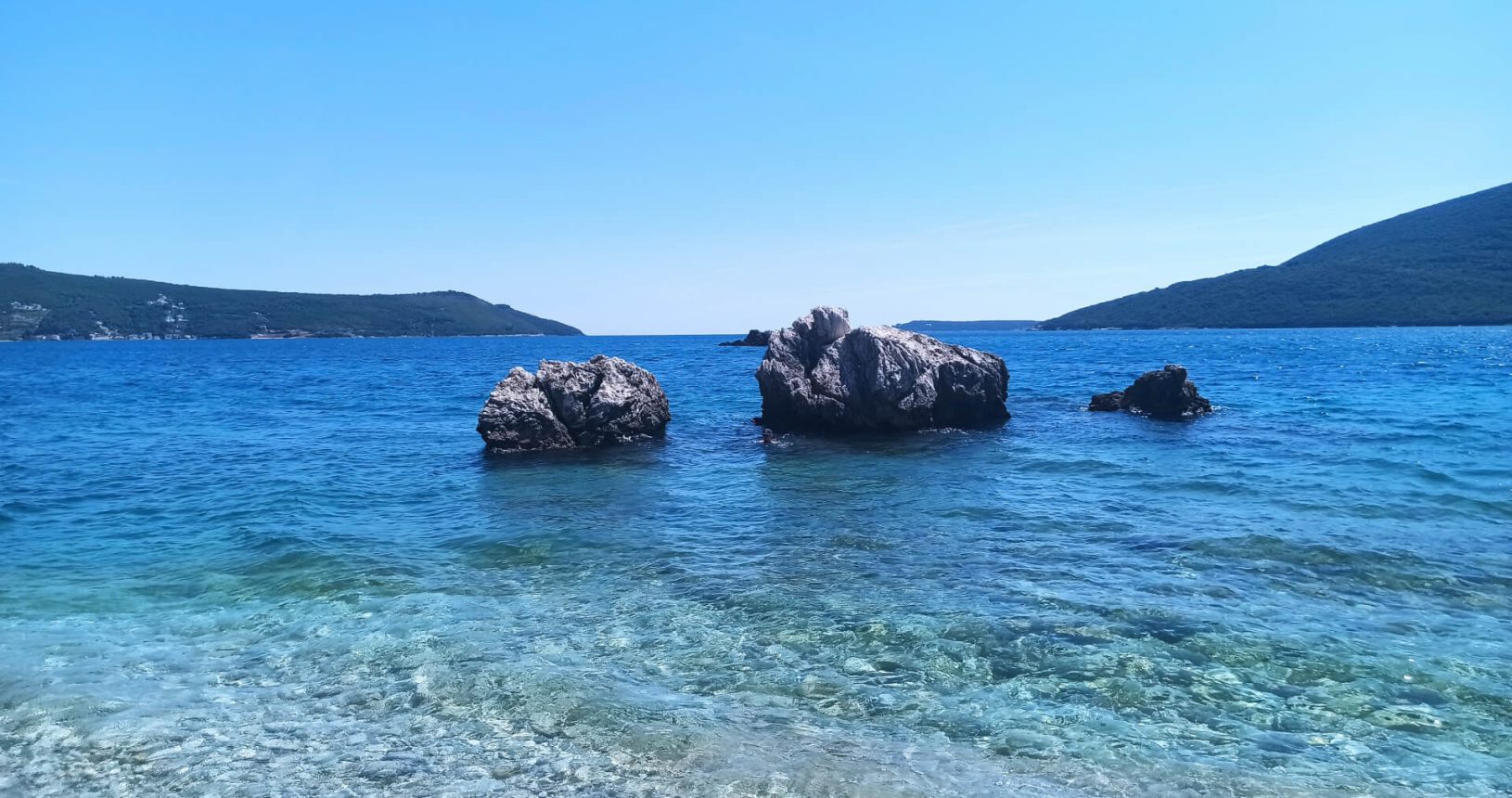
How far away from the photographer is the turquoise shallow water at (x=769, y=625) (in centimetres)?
751

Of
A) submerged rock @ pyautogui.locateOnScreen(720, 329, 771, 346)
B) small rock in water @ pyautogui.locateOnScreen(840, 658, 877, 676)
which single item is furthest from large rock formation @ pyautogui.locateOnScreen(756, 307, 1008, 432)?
submerged rock @ pyautogui.locateOnScreen(720, 329, 771, 346)

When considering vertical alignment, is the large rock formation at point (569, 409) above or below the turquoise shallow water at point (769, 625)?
above

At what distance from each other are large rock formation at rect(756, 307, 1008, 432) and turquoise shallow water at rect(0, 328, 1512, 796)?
19.3 ft

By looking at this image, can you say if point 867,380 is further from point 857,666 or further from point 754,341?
point 754,341

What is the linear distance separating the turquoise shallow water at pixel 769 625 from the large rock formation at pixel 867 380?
5.87m

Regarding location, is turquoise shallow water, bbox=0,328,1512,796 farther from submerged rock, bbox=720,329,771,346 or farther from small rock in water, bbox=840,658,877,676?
submerged rock, bbox=720,329,771,346

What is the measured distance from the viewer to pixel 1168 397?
3331 centimetres

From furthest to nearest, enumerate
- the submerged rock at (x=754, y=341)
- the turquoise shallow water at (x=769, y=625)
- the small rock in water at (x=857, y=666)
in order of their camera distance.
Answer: the submerged rock at (x=754, y=341) → the small rock in water at (x=857, y=666) → the turquoise shallow water at (x=769, y=625)

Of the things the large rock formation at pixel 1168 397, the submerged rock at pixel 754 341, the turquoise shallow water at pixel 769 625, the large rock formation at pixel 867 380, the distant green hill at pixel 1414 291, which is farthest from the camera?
the submerged rock at pixel 754 341

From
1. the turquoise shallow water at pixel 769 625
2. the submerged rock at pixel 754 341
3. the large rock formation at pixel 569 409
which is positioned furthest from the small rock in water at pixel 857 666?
the submerged rock at pixel 754 341

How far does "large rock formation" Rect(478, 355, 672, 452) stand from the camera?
26.5 meters

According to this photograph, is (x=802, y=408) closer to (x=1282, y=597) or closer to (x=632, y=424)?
(x=632, y=424)

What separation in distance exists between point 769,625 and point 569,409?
1816 centimetres

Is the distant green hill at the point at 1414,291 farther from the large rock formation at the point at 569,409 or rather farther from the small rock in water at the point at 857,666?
the small rock in water at the point at 857,666
